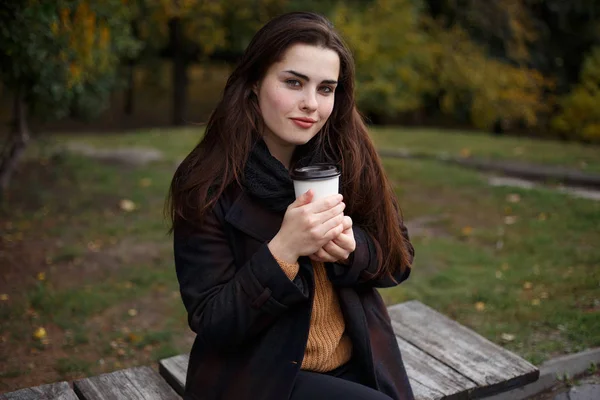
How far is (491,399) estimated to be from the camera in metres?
2.77

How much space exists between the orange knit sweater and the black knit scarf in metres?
0.25

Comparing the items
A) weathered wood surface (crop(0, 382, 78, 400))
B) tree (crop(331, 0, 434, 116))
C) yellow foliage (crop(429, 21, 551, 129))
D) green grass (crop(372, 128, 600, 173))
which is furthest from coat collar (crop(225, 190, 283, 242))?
yellow foliage (crop(429, 21, 551, 129))

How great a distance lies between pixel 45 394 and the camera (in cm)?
255

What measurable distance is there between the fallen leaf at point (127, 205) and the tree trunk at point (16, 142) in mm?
1234

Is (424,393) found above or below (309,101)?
below

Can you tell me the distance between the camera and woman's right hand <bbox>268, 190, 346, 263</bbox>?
184cm

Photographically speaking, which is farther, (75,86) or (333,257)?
(75,86)

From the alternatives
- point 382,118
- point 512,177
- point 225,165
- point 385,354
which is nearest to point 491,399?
point 385,354

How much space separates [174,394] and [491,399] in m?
1.31

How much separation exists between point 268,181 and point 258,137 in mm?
172

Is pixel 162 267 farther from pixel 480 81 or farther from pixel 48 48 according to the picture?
pixel 480 81

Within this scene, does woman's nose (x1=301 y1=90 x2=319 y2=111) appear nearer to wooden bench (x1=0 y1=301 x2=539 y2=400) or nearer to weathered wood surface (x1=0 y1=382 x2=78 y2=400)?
wooden bench (x1=0 y1=301 x2=539 y2=400)

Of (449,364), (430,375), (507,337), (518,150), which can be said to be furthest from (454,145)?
(430,375)

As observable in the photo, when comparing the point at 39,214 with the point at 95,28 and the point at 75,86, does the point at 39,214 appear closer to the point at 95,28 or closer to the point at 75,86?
the point at 75,86
